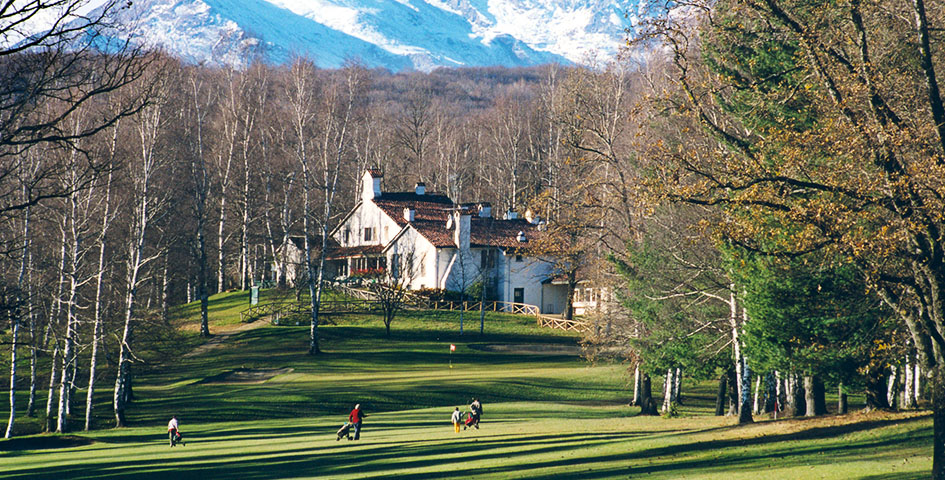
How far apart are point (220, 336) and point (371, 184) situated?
2319cm

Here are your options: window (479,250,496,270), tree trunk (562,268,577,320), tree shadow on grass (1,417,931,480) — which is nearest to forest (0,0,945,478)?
tree trunk (562,268,577,320)

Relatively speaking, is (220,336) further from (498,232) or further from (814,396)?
(814,396)

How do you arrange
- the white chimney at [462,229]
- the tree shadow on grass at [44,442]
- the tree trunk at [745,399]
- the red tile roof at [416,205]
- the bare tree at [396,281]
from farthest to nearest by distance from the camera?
the red tile roof at [416,205] → the white chimney at [462,229] → the bare tree at [396,281] → the tree shadow on grass at [44,442] → the tree trunk at [745,399]

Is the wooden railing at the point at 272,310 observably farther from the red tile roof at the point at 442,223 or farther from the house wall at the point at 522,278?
the house wall at the point at 522,278

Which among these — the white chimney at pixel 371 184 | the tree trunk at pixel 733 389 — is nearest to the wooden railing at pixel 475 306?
the white chimney at pixel 371 184

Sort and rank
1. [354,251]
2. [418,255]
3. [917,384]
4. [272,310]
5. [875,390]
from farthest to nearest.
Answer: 1. [354,251]
2. [418,255]
3. [272,310]
4. [917,384]
5. [875,390]

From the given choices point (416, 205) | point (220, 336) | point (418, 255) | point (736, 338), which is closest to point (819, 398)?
A: point (736, 338)

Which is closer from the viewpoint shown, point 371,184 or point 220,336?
point 220,336

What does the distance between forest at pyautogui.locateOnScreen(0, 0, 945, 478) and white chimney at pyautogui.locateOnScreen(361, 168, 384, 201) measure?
8.97 metres

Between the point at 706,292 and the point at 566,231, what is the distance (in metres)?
10.3

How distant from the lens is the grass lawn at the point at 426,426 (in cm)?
2078

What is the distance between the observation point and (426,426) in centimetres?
→ 3334

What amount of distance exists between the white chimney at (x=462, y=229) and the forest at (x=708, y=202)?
412 inches

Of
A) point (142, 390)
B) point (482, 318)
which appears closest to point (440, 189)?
point (482, 318)
